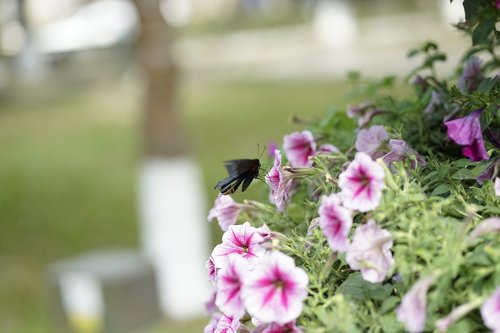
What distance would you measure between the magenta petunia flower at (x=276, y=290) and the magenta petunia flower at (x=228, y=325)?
146 mm

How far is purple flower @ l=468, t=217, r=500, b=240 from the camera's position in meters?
1.19

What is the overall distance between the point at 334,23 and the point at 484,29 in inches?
781

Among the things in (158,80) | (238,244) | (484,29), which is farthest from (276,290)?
(158,80)

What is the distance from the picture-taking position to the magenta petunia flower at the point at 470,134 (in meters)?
1.51

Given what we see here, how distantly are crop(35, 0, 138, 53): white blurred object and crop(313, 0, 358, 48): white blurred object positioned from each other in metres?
4.59

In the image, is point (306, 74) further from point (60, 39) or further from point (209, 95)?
point (60, 39)

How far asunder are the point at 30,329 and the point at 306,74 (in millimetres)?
11964

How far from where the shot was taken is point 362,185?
1.26 meters

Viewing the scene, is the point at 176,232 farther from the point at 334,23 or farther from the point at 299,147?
the point at 334,23

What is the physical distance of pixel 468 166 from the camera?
5.12 ft

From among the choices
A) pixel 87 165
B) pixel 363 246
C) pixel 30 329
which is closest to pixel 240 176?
pixel 363 246

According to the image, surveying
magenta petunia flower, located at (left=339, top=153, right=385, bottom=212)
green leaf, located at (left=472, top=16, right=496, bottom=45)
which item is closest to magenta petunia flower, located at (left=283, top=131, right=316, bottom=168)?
green leaf, located at (left=472, top=16, right=496, bottom=45)

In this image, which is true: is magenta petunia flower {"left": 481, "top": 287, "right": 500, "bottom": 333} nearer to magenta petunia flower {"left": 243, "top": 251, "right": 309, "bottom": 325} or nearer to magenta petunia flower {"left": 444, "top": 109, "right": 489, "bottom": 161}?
magenta petunia flower {"left": 243, "top": 251, "right": 309, "bottom": 325}

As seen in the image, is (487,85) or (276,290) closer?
(276,290)
